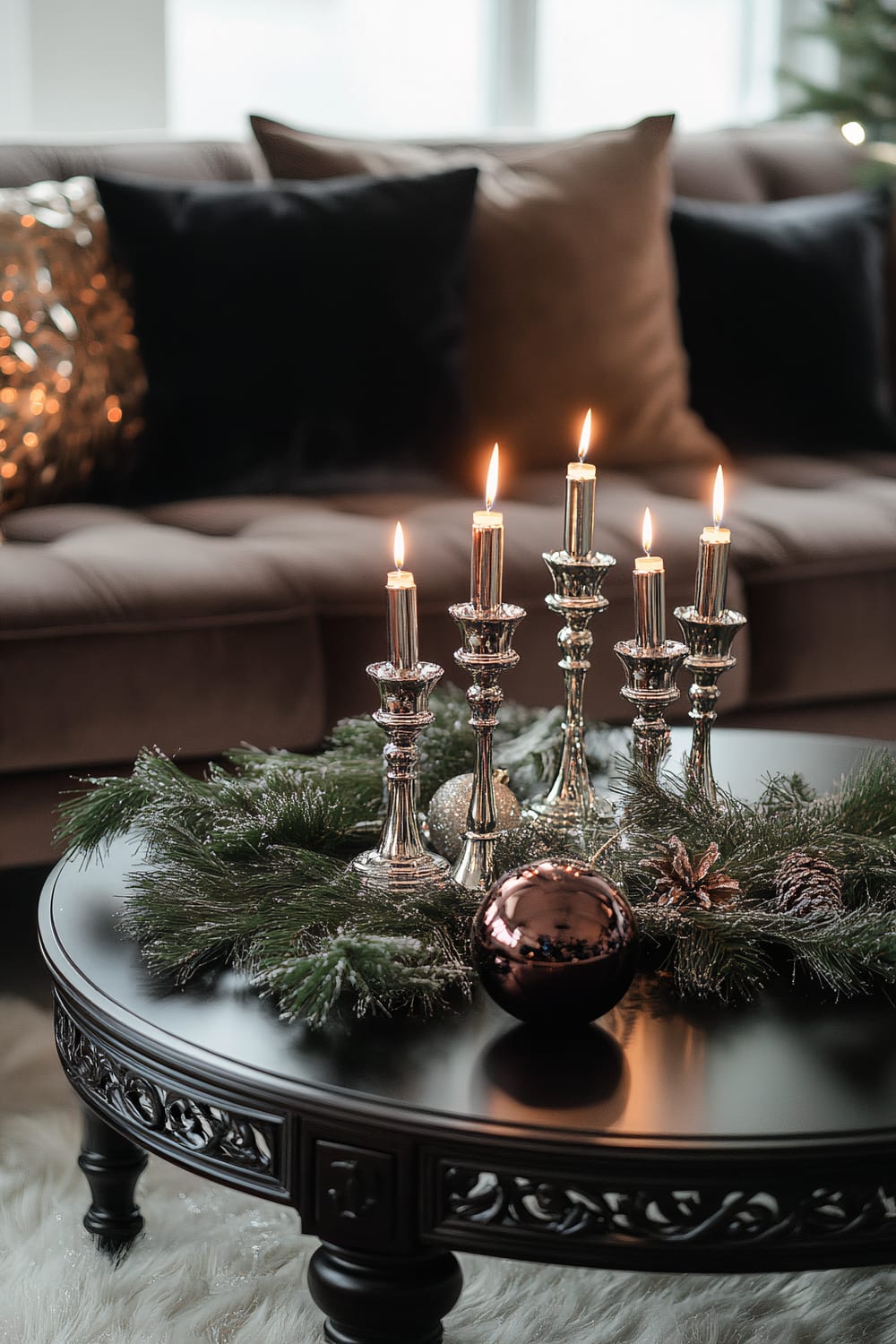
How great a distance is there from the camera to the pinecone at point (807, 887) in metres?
0.80

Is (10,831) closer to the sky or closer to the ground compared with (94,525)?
closer to the ground

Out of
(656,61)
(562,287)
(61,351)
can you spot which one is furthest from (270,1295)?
(656,61)

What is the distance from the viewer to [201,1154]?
0.71 m

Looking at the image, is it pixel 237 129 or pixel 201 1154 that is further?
pixel 237 129

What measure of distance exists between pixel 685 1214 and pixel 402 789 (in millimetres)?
319

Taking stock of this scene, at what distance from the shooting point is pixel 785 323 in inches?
84.4

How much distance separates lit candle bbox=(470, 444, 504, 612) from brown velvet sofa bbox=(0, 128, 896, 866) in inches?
28.2

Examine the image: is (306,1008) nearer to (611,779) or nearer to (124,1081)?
(124,1081)

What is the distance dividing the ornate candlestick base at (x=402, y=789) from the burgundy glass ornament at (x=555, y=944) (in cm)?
12

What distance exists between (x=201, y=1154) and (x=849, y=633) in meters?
1.25

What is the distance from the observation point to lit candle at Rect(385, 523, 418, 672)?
2.64ft

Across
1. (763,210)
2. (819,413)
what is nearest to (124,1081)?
(819,413)

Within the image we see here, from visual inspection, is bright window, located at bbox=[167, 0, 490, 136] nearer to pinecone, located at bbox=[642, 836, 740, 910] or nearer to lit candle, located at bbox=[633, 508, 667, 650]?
lit candle, located at bbox=[633, 508, 667, 650]

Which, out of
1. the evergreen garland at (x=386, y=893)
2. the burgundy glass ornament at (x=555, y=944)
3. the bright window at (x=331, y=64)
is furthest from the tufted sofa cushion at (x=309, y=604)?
the bright window at (x=331, y=64)
